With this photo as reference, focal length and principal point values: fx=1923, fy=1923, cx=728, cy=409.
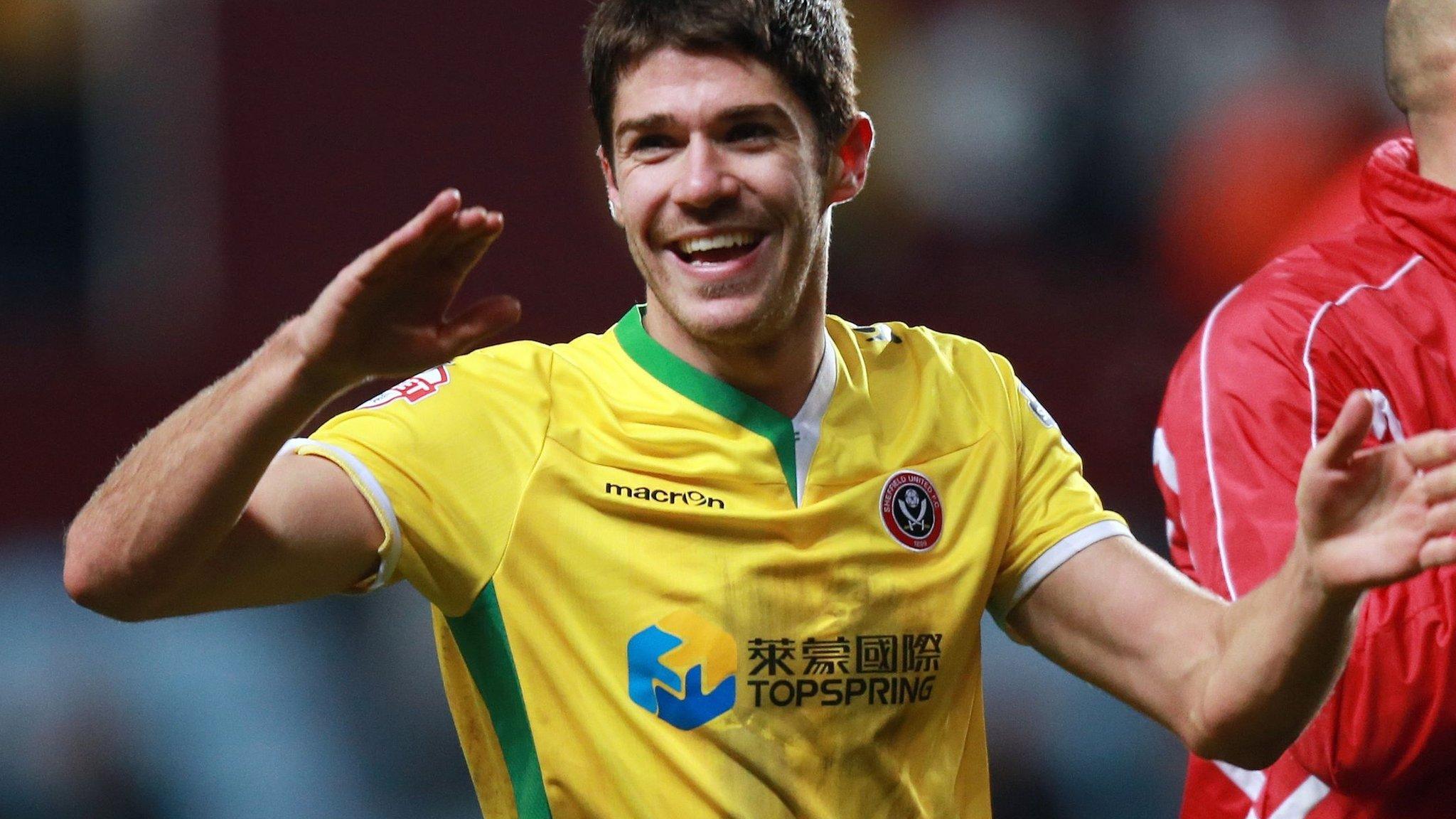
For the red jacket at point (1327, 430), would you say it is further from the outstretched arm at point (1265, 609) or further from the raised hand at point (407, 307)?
the raised hand at point (407, 307)

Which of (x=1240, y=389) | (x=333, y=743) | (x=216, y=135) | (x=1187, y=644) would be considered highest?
(x=1240, y=389)

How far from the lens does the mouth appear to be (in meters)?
2.76

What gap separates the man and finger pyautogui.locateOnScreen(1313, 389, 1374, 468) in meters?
0.56

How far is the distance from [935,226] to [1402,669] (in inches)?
212

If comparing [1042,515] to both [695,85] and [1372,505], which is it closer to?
[1372,505]

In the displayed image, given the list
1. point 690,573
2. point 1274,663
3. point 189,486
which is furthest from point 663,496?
point 1274,663

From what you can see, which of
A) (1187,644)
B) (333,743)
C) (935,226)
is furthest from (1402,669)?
(935,226)

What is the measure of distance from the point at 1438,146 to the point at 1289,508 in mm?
740

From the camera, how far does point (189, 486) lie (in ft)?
7.26

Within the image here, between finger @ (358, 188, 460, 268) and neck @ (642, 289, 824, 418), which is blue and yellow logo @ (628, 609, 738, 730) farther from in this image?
finger @ (358, 188, 460, 268)

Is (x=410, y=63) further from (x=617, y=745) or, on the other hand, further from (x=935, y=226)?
(x=617, y=745)

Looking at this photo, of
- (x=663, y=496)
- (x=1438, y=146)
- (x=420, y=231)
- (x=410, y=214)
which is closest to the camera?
(x=420, y=231)

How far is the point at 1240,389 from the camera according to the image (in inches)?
120

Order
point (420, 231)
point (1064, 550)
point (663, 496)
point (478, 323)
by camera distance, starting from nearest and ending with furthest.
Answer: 1. point (420, 231)
2. point (478, 323)
3. point (663, 496)
4. point (1064, 550)
